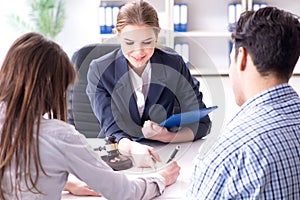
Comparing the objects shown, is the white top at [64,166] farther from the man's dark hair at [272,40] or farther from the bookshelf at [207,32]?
the bookshelf at [207,32]

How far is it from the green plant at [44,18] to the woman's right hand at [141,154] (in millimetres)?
2669

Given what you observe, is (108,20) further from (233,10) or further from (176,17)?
(233,10)

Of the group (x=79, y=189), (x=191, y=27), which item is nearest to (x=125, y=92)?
(x=79, y=189)

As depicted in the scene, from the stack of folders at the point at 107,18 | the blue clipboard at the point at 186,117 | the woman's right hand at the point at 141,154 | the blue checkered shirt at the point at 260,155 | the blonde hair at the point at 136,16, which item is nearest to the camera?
the blue checkered shirt at the point at 260,155

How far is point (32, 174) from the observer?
4.31ft

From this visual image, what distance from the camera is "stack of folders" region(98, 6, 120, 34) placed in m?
4.34

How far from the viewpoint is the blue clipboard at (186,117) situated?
1985 mm

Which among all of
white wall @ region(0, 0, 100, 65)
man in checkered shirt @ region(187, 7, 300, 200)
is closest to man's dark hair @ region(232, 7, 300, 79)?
man in checkered shirt @ region(187, 7, 300, 200)

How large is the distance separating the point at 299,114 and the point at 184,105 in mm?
991

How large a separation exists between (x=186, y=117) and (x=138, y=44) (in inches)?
14.1

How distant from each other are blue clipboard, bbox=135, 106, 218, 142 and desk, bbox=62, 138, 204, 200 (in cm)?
10

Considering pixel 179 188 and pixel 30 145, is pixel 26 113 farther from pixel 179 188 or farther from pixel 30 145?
pixel 179 188

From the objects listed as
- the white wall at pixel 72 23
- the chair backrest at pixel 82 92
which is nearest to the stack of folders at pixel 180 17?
the white wall at pixel 72 23

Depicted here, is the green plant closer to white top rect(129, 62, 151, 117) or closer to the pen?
white top rect(129, 62, 151, 117)
